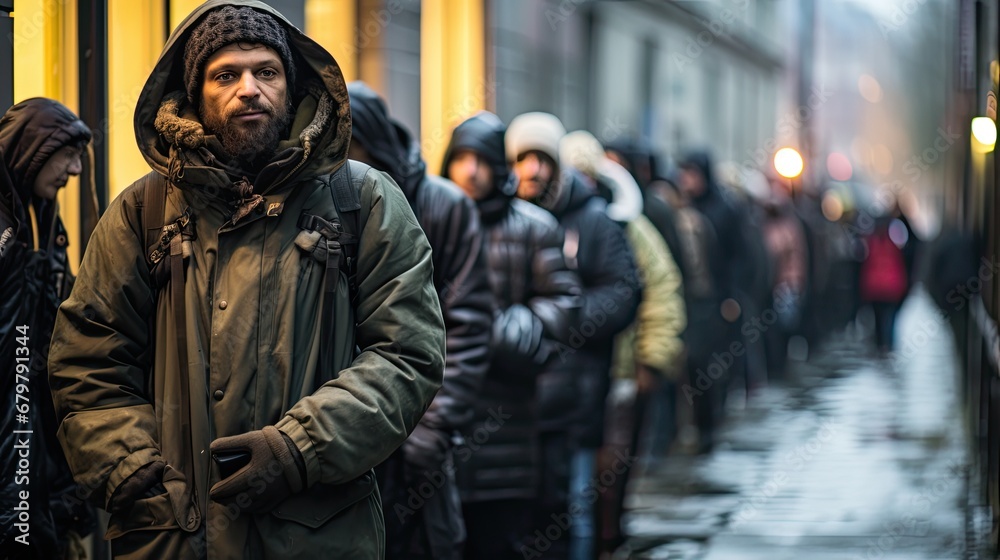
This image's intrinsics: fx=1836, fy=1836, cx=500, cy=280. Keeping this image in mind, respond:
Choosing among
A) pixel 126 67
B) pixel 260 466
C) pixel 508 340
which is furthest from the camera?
pixel 508 340

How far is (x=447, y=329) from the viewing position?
6535 millimetres

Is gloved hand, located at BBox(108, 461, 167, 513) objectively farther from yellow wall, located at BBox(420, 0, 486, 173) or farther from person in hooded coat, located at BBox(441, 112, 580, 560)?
yellow wall, located at BBox(420, 0, 486, 173)

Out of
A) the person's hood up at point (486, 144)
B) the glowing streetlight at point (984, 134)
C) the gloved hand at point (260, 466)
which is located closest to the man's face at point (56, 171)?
the gloved hand at point (260, 466)

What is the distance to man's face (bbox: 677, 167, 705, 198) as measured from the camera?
531 inches

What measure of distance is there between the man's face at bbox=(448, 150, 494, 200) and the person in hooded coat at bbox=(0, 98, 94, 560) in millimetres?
2544

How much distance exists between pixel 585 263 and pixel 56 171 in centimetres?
409

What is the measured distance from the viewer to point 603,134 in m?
12.6

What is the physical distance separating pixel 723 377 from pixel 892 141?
10183 mm

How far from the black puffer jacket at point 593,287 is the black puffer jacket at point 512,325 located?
77cm

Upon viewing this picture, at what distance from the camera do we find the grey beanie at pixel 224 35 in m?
4.08

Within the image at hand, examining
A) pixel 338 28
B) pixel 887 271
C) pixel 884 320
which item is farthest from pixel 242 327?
pixel 884 320

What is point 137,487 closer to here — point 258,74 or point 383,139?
point 258,74

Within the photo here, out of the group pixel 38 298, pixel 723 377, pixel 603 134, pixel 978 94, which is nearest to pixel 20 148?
pixel 38 298

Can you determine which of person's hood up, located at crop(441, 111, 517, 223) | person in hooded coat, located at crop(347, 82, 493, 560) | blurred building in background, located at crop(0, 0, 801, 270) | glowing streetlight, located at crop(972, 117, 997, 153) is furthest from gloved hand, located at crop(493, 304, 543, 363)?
glowing streetlight, located at crop(972, 117, 997, 153)
